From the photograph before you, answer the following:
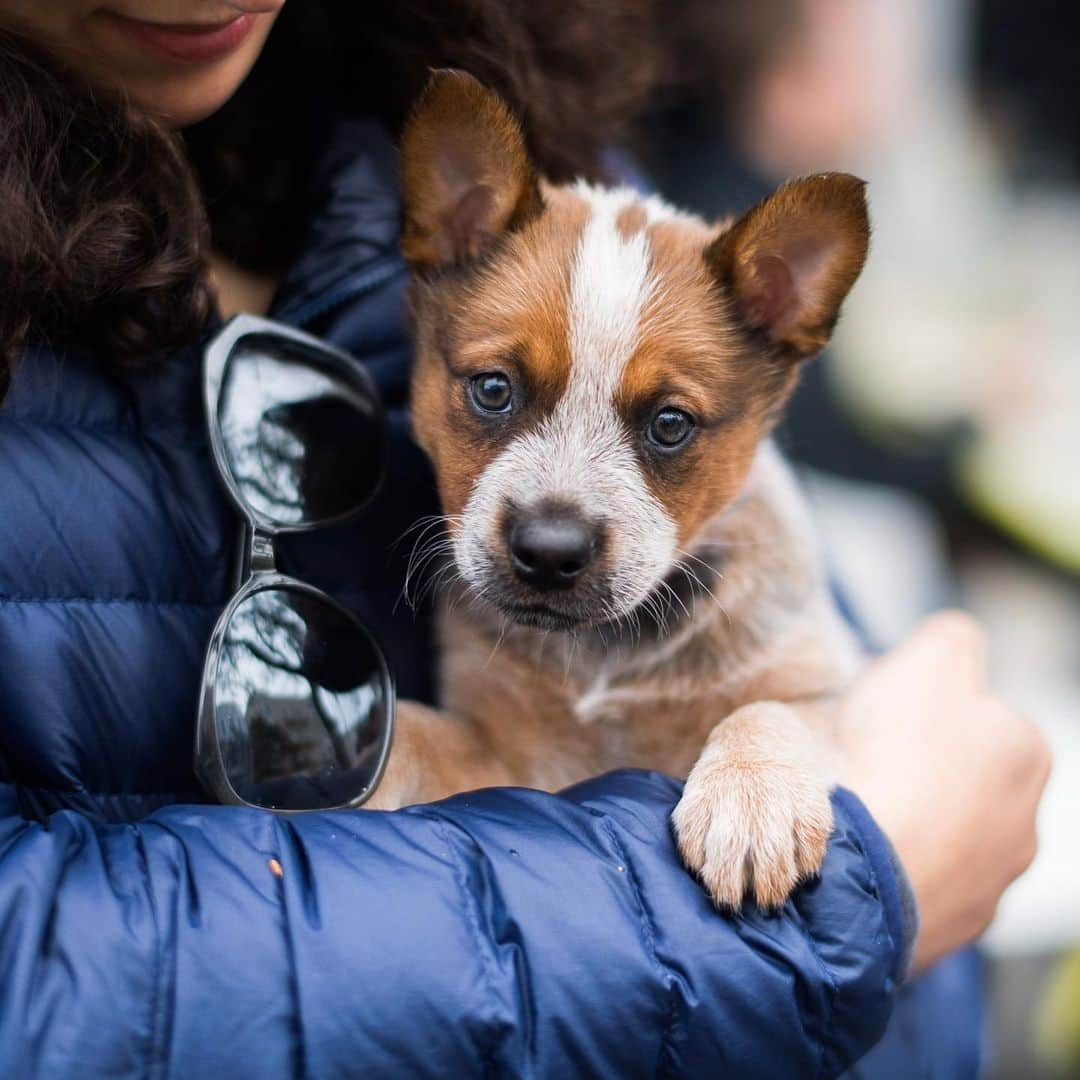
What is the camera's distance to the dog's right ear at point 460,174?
81.7 inches

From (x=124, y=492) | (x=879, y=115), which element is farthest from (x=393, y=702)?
(x=879, y=115)

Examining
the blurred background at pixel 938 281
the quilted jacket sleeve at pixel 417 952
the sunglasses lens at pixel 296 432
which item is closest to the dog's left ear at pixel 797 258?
the sunglasses lens at pixel 296 432

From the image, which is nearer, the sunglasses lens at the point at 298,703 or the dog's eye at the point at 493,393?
the sunglasses lens at the point at 298,703

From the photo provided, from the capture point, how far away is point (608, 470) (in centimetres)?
212

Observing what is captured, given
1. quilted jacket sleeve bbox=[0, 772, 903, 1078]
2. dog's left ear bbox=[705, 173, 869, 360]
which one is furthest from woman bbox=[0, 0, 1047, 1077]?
dog's left ear bbox=[705, 173, 869, 360]

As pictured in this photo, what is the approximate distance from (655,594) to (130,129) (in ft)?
4.00

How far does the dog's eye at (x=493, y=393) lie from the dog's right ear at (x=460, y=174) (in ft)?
1.02

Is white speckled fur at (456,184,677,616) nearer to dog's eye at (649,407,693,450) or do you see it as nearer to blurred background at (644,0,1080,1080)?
dog's eye at (649,407,693,450)

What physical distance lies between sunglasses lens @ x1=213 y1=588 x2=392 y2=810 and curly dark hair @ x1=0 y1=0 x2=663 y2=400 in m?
0.47

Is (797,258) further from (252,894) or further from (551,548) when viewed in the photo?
(252,894)

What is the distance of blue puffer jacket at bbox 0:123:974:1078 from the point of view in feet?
4.26

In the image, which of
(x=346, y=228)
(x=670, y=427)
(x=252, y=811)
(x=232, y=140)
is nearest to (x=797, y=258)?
(x=670, y=427)

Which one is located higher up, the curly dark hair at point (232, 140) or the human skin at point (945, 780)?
the curly dark hair at point (232, 140)

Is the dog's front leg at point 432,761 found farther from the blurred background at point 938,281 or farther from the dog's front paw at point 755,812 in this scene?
the blurred background at point 938,281
